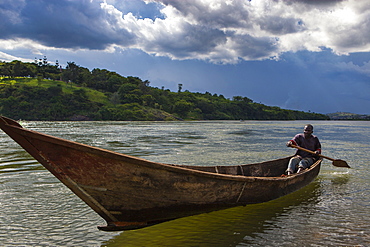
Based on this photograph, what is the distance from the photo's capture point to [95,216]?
7.39 metres

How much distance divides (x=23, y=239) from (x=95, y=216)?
70.9 inches

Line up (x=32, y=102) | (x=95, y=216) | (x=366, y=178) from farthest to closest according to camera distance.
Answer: (x=32, y=102) → (x=366, y=178) → (x=95, y=216)

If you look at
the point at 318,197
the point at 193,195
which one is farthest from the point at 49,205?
the point at 318,197

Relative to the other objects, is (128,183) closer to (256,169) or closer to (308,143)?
(256,169)

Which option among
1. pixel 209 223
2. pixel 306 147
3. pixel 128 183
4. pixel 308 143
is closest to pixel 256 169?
pixel 306 147

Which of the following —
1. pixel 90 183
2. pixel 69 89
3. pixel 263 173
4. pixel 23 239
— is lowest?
pixel 23 239

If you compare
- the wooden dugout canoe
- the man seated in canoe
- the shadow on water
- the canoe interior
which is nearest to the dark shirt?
the man seated in canoe

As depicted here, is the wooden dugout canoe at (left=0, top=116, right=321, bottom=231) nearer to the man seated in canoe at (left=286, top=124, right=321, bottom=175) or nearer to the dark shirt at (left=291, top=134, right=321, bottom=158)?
the man seated in canoe at (left=286, top=124, right=321, bottom=175)

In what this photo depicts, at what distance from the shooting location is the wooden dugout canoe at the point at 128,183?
4.76 m

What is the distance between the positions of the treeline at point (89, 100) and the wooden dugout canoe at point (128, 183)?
115 m

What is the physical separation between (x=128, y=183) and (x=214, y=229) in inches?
102

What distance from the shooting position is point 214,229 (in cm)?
667

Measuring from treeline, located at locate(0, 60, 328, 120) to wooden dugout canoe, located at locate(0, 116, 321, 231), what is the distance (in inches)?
4534

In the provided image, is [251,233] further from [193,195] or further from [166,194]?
[166,194]
